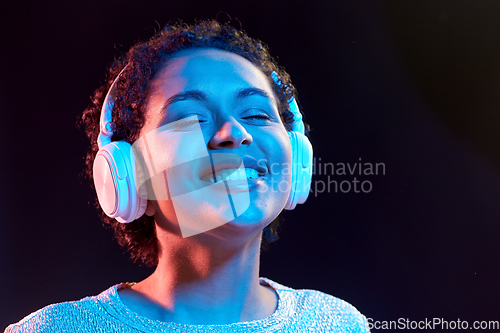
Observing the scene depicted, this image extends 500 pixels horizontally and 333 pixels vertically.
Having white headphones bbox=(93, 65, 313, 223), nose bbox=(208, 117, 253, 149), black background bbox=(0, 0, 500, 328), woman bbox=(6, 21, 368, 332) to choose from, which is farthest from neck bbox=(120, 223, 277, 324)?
black background bbox=(0, 0, 500, 328)

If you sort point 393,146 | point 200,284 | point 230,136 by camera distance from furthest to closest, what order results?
point 393,146
point 200,284
point 230,136

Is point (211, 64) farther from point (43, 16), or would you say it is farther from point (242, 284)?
point (43, 16)

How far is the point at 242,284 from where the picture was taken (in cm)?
126

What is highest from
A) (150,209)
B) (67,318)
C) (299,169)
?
(299,169)

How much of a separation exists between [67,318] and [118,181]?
0.38 m

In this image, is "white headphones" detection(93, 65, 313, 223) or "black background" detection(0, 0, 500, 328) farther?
"black background" detection(0, 0, 500, 328)

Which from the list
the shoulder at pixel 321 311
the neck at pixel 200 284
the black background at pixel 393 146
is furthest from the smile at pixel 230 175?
the black background at pixel 393 146

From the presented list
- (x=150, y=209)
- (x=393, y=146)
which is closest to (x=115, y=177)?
(x=150, y=209)

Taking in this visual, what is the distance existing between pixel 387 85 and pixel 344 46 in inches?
9.2

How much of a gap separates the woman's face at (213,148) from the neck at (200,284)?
0.07 m

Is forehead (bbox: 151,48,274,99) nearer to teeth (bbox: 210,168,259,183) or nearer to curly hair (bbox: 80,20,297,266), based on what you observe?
curly hair (bbox: 80,20,297,266)

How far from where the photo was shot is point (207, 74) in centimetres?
121

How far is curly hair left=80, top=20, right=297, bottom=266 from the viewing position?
1285 mm

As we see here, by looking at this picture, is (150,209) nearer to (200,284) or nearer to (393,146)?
(200,284)
